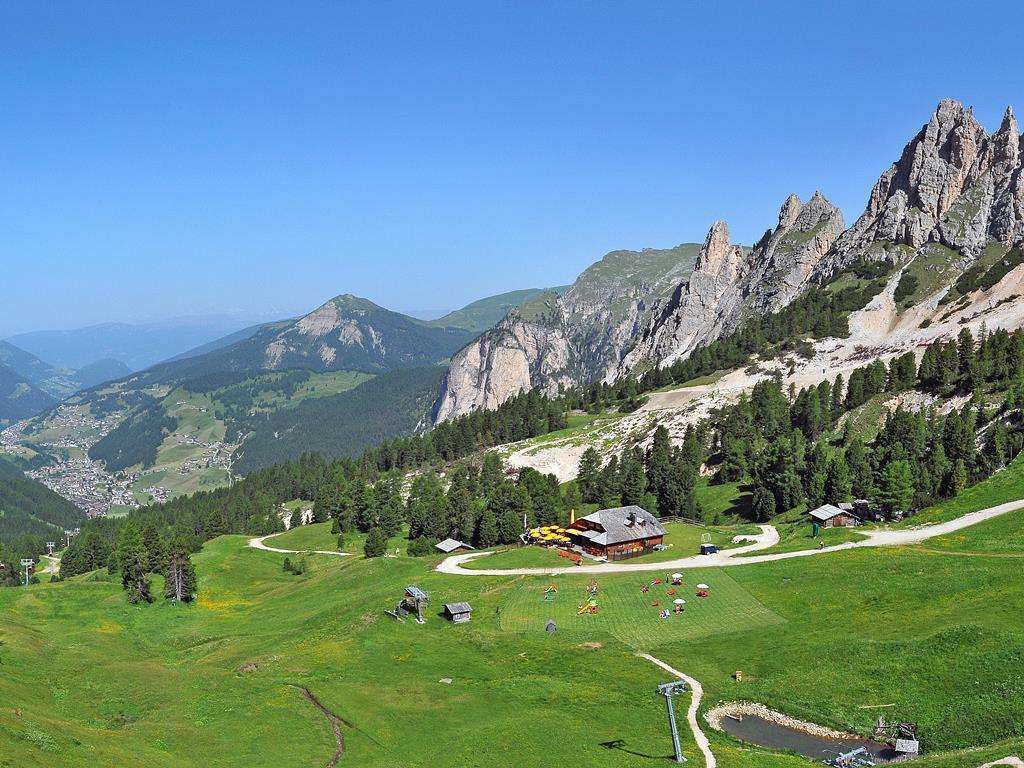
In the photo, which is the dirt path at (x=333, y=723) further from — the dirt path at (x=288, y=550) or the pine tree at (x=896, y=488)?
the pine tree at (x=896, y=488)

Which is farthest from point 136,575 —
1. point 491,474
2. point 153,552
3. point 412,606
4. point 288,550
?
point 491,474

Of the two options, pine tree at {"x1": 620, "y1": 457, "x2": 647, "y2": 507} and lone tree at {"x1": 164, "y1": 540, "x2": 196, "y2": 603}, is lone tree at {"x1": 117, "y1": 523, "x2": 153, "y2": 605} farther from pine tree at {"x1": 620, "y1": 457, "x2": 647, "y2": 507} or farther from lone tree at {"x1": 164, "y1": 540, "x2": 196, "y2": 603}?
pine tree at {"x1": 620, "y1": 457, "x2": 647, "y2": 507}

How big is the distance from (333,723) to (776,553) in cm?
5867

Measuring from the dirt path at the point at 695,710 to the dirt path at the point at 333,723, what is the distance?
21824mm

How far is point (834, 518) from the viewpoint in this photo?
3829 inches

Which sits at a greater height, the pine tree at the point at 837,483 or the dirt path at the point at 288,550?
the pine tree at the point at 837,483

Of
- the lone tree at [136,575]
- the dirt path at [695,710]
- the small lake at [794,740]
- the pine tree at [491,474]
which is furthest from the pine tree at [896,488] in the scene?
the lone tree at [136,575]

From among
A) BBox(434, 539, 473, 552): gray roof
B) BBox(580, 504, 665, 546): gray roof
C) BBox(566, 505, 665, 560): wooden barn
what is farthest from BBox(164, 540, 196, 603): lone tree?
BBox(580, 504, 665, 546): gray roof

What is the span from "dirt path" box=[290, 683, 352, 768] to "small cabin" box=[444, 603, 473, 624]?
19565 mm

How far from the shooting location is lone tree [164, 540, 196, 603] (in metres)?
93.7

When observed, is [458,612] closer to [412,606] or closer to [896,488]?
[412,606]

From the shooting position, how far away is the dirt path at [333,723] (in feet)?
139

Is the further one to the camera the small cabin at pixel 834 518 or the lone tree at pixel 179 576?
the small cabin at pixel 834 518

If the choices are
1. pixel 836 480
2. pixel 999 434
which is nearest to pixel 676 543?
pixel 836 480
